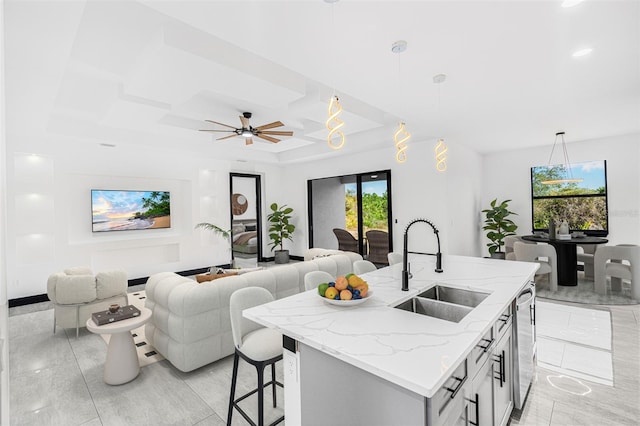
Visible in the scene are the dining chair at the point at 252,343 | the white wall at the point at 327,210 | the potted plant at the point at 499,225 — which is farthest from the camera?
the white wall at the point at 327,210

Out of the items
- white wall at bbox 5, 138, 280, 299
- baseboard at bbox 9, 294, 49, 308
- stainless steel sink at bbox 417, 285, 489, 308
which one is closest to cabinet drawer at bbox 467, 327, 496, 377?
stainless steel sink at bbox 417, 285, 489, 308

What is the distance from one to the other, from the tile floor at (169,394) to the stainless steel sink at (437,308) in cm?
100

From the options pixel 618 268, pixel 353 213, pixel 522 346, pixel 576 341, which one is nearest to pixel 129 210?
pixel 353 213

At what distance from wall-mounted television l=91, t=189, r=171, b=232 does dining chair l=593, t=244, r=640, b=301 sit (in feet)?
24.9

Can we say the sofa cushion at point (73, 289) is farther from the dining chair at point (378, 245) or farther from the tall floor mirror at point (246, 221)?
the dining chair at point (378, 245)

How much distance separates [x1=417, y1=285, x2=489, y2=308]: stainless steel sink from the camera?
1957 mm

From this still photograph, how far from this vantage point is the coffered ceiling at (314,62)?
2119 mm

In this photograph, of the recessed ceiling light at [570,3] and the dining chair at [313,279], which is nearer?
the recessed ceiling light at [570,3]

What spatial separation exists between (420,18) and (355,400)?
2.44m

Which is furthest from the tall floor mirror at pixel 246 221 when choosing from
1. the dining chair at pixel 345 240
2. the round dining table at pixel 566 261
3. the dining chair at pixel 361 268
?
the round dining table at pixel 566 261

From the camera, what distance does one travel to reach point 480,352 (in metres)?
1.44

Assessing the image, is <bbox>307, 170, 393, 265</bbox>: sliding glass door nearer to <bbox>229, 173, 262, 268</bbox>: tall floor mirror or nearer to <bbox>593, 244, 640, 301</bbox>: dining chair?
<bbox>229, 173, 262, 268</bbox>: tall floor mirror

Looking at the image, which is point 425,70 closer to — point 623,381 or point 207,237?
point 623,381

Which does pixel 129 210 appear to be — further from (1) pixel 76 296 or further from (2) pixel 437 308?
(2) pixel 437 308
